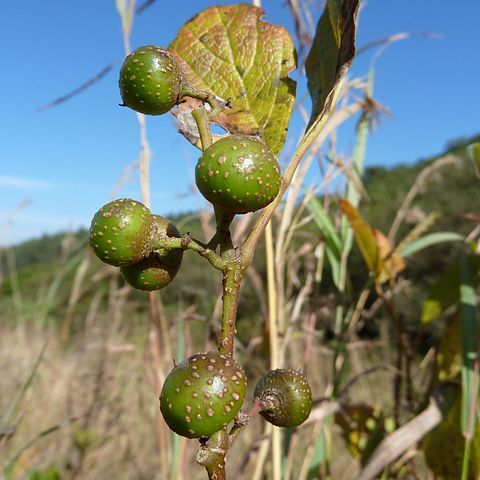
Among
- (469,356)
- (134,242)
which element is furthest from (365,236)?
(134,242)

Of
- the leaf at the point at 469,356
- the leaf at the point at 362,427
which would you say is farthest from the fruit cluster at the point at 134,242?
the leaf at the point at 362,427

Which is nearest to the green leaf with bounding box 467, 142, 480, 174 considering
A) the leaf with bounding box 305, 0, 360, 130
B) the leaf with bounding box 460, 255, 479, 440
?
the leaf with bounding box 460, 255, 479, 440

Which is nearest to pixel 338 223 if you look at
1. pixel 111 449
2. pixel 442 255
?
pixel 111 449

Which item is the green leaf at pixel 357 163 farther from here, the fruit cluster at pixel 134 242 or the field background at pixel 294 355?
the fruit cluster at pixel 134 242

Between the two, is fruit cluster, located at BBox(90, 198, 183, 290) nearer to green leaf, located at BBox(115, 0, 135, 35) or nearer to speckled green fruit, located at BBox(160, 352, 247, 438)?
speckled green fruit, located at BBox(160, 352, 247, 438)

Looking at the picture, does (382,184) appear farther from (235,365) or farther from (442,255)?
(235,365)

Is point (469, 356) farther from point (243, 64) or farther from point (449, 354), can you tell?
point (243, 64)

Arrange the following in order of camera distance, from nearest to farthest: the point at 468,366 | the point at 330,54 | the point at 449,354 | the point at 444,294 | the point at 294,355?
the point at 330,54 < the point at 468,366 < the point at 449,354 < the point at 444,294 < the point at 294,355
